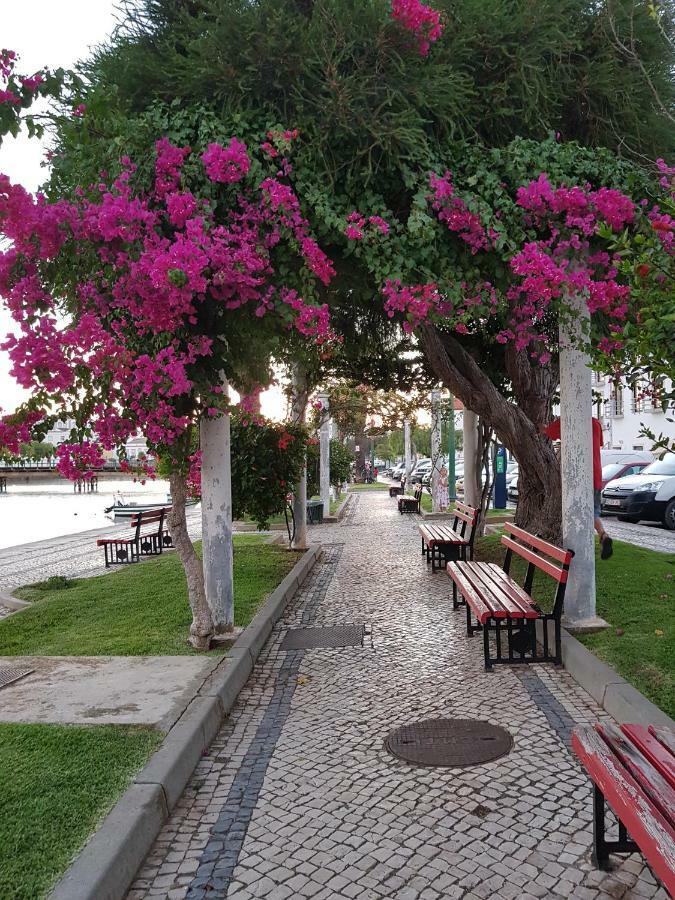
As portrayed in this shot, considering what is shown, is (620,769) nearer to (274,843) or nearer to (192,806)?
(274,843)

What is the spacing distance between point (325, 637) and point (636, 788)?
15.3 ft

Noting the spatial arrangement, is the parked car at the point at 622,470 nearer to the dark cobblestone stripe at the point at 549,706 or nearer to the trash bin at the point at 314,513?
the trash bin at the point at 314,513

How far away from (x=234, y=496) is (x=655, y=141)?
7027mm

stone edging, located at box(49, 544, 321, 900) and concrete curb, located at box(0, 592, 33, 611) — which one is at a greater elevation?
stone edging, located at box(49, 544, 321, 900)

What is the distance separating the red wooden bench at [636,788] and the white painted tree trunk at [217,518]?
4.14 m

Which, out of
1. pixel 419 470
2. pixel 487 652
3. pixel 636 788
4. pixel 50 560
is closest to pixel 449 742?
pixel 487 652

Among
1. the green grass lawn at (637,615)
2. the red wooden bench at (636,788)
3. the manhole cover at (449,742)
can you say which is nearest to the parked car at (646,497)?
the green grass lawn at (637,615)

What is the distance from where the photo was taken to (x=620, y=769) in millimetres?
2652

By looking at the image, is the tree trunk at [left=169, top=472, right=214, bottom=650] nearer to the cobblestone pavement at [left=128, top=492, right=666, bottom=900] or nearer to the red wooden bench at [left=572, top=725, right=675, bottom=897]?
the cobblestone pavement at [left=128, top=492, right=666, bottom=900]

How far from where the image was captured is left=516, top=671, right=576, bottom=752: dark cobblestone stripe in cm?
441

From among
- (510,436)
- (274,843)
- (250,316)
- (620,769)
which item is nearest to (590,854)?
(620,769)

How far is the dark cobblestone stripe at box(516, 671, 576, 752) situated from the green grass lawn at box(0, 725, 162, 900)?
239 cm

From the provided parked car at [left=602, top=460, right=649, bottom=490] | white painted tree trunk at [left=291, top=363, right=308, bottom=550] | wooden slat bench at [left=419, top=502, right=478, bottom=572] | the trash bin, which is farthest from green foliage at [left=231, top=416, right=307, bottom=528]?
parked car at [left=602, top=460, right=649, bottom=490]

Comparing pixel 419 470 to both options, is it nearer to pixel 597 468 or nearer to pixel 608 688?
pixel 597 468
